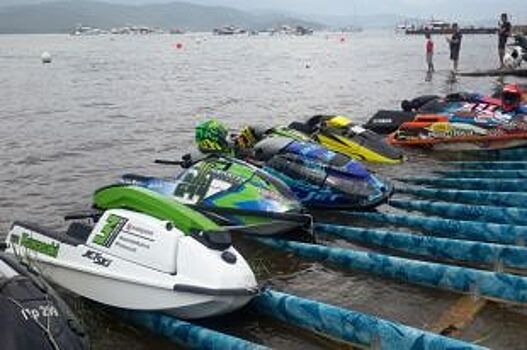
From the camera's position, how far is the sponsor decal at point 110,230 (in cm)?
661

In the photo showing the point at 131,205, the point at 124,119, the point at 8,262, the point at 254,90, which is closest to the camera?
the point at 8,262

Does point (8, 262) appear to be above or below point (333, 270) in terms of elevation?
above

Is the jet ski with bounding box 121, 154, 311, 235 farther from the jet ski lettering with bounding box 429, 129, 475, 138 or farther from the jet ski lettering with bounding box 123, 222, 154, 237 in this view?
the jet ski lettering with bounding box 429, 129, 475, 138

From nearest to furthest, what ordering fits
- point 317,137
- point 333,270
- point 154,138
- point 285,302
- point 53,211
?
point 285,302 < point 333,270 < point 53,211 < point 317,137 < point 154,138

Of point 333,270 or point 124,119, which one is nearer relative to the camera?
point 333,270

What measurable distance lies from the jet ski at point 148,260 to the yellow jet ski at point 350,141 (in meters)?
6.17

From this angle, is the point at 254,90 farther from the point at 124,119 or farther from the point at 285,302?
the point at 285,302

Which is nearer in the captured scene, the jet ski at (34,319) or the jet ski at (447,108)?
the jet ski at (34,319)

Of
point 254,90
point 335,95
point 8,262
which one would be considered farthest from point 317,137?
point 254,90

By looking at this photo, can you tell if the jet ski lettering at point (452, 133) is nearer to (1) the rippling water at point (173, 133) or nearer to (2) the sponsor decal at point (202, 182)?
(1) the rippling water at point (173, 133)

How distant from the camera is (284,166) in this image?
975cm

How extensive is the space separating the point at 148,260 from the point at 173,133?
13929mm

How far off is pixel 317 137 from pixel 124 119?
1146 centimetres

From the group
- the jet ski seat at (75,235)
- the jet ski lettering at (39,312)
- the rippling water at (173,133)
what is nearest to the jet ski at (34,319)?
the jet ski lettering at (39,312)
